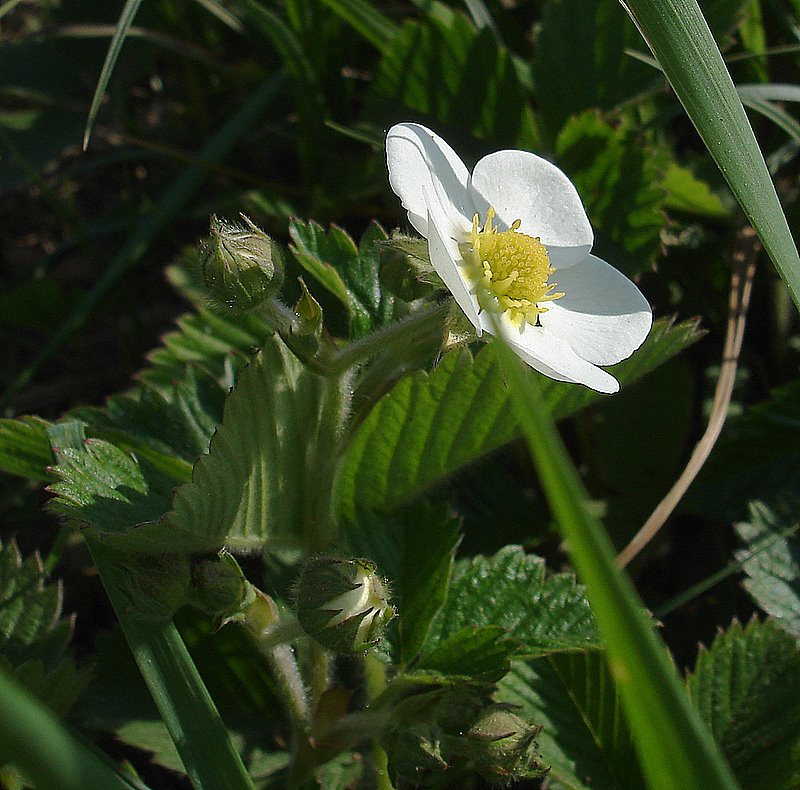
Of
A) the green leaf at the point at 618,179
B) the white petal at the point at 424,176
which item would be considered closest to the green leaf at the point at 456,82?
the green leaf at the point at 618,179

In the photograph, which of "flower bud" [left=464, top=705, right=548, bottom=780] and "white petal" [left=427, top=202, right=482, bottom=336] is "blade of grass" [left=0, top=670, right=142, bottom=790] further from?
"flower bud" [left=464, top=705, right=548, bottom=780]

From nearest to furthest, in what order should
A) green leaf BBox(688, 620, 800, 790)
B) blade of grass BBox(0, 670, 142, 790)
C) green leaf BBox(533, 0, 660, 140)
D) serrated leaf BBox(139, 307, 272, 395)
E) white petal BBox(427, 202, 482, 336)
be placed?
blade of grass BBox(0, 670, 142, 790), white petal BBox(427, 202, 482, 336), green leaf BBox(688, 620, 800, 790), serrated leaf BBox(139, 307, 272, 395), green leaf BBox(533, 0, 660, 140)

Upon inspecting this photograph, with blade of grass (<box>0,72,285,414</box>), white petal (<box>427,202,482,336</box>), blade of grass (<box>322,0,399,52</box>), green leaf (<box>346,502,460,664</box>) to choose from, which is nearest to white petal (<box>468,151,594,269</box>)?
white petal (<box>427,202,482,336</box>)

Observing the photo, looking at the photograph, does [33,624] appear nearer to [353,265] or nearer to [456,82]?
[353,265]

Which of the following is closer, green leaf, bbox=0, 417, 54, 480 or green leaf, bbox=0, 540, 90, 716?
green leaf, bbox=0, 417, 54, 480

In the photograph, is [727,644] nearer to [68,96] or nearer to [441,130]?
[441,130]

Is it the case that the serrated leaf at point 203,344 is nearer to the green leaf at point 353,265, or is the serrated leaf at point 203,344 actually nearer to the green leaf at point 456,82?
the green leaf at point 353,265

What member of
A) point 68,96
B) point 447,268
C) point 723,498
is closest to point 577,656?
point 723,498
